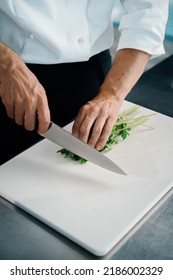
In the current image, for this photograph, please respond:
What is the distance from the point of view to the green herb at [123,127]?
95 centimetres

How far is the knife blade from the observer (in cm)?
89

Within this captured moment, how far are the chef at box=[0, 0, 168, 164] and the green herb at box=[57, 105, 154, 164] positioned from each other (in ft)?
0.13

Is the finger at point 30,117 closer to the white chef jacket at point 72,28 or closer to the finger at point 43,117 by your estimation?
the finger at point 43,117

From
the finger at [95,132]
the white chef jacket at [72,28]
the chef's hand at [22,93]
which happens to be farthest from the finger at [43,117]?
the white chef jacket at [72,28]

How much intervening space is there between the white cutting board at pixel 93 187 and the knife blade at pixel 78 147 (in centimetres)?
2

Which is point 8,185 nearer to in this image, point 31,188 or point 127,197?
point 31,188

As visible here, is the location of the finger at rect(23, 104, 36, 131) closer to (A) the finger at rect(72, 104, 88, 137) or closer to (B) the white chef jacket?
(A) the finger at rect(72, 104, 88, 137)

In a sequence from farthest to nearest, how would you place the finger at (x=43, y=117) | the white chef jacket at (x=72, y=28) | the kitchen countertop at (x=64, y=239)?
1. the white chef jacket at (x=72, y=28)
2. the finger at (x=43, y=117)
3. the kitchen countertop at (x=64, y=239)

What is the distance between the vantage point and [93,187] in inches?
33.9

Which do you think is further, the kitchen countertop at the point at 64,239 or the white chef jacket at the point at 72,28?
the white chef jacket at the point at 72,28

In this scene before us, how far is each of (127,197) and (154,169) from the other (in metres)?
0.11

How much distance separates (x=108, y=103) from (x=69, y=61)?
0.17m

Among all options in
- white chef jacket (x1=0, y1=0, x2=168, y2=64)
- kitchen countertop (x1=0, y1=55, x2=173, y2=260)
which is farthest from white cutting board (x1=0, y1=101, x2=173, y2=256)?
white chef jacket (x1=0, y1=0, x2=168, y2=64)

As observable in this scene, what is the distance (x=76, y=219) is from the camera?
31.0 inches
